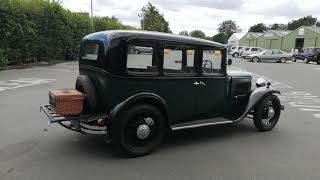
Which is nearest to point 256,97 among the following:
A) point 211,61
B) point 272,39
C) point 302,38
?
point 211,61

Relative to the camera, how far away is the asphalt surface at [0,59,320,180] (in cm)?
458

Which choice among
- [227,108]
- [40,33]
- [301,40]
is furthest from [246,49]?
[227,108]

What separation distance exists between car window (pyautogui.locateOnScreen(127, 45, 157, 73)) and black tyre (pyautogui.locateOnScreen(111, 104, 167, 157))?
571 millimetres

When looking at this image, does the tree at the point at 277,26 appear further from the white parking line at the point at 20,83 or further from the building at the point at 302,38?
the white parking line at the point at 20,83

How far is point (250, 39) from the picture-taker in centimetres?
8925

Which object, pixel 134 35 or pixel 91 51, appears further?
pixel 91 51

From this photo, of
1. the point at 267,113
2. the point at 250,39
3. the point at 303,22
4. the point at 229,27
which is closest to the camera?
the point at 267,113

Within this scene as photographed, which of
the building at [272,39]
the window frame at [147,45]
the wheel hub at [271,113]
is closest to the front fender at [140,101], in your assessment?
the window frame at [147,45]

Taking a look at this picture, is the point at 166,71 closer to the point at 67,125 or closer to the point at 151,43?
the point at 151,43

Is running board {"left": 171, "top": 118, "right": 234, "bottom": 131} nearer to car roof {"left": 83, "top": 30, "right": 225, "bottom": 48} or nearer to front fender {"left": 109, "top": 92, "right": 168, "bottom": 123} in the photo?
front fender {"left": 109, "top": 92, "right": 168, "bottom": 123}

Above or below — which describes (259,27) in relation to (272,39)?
above

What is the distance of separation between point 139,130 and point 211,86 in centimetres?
166

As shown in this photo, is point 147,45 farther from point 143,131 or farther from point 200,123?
point 200,123

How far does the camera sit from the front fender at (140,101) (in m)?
4.96
